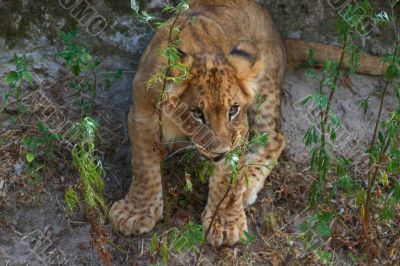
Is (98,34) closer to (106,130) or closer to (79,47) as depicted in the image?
(79,47)

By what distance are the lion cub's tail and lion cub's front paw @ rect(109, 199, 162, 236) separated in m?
1.47

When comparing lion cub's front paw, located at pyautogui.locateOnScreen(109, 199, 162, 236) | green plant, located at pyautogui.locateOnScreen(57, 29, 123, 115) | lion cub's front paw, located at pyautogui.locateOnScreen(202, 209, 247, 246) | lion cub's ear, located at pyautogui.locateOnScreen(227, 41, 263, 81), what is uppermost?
lion cub's ear, located at pyautogui.locateOnScreen(227, 41, 263, 81)

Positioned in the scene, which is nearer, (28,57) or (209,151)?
(209,151)

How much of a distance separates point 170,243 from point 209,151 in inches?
20.7

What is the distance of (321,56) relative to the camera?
491 centimetres

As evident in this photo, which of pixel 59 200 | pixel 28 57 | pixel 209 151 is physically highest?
pixel 209 151

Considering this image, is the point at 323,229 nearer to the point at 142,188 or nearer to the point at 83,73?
the point at 142,188

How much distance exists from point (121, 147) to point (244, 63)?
1.04m

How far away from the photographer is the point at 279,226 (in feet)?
14.0

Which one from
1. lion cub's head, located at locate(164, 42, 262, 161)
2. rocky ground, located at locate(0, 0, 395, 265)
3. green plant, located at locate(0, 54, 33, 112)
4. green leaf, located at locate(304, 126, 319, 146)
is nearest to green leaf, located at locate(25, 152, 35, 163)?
rocky ground, located at locate(0, 0, 395, 265)

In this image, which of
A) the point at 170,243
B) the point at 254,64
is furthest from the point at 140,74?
the point at 170,243

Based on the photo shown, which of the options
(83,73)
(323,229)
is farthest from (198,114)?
(83,73)

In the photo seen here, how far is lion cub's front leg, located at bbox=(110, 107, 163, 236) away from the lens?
4.07m

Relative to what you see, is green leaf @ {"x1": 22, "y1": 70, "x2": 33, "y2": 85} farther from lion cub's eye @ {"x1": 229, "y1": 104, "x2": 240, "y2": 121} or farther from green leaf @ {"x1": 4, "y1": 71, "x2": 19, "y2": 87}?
lion cub's eye @ {"x1": 229, "y1": 104, "x2": 240, "y2": 121}
